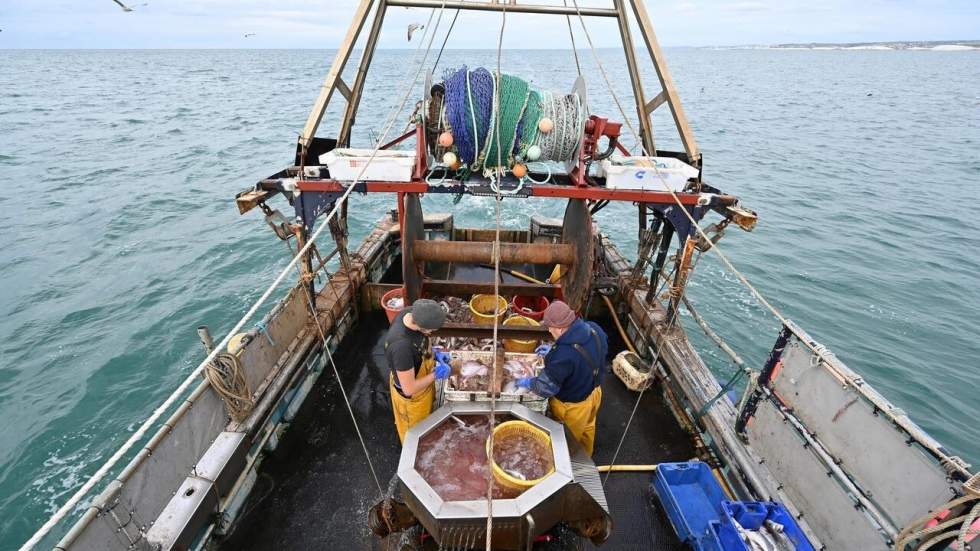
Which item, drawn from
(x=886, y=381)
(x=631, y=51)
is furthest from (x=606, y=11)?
(x=886, y=381)

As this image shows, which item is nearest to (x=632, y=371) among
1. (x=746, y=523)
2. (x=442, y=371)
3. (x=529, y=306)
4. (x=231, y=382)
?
(x=529, y=306)

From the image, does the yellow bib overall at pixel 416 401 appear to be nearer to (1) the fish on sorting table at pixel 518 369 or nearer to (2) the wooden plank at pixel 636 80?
(1) the fish on sorting table at pixel 518 369

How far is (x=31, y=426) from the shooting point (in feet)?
25.5

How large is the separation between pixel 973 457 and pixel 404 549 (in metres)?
9.94

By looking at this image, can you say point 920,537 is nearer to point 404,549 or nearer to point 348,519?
point 404,549

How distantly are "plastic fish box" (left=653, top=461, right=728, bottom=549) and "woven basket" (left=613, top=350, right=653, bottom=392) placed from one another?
1377 millimetres

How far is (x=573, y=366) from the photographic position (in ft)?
12.0

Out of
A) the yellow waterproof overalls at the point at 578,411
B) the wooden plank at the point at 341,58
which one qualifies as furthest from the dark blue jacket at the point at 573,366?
the wooden plank at the point at 341,58

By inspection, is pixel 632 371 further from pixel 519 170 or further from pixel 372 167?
pixel 372 167

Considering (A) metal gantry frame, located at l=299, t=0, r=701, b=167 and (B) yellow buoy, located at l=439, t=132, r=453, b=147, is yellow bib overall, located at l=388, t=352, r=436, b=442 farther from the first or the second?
(A) metal gantry frame, located at l=299, t=0, r=701, b=167

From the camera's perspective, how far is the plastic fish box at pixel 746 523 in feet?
11.3

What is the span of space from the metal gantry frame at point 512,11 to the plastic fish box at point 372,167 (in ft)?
2.29

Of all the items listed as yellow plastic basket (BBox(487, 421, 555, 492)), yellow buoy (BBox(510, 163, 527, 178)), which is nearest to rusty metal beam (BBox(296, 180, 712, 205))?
yellow buoy (BBox(510, 163, 527, 178))

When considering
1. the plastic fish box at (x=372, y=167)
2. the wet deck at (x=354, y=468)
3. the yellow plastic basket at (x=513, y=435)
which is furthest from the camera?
the plastic fish box at (x=372, y=167)
